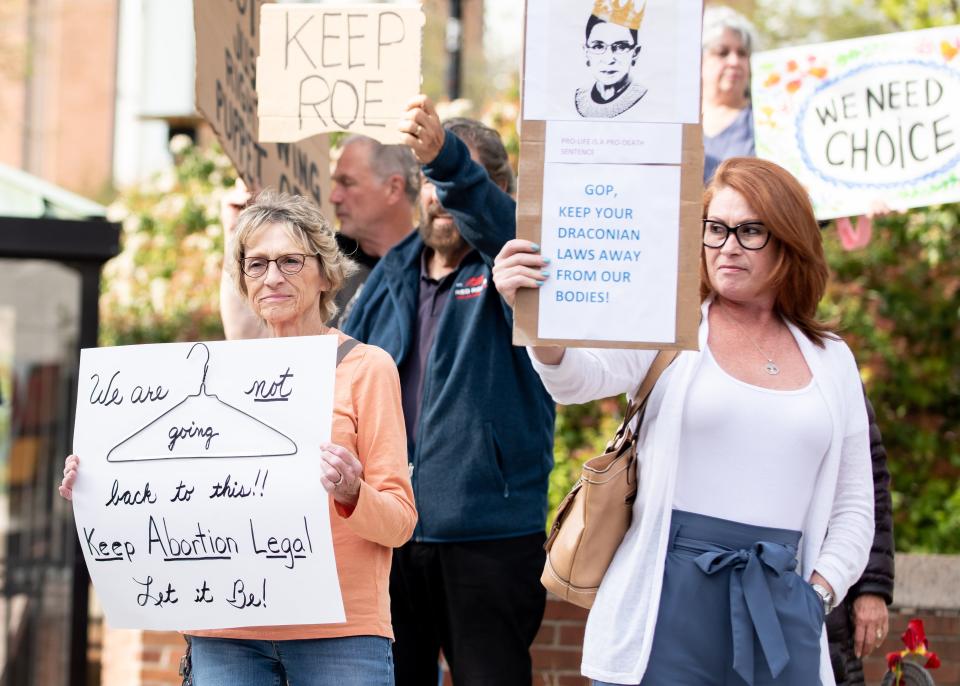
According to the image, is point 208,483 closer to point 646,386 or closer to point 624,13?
point 646,386

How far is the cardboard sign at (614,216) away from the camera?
3.08m

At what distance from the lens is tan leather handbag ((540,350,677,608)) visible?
3229 millimetres

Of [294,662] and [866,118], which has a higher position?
[866,118]

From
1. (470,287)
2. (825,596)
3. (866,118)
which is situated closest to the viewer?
(825,596)

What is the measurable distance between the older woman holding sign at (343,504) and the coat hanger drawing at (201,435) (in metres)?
0.14

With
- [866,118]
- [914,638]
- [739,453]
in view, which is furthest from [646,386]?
[866,118]

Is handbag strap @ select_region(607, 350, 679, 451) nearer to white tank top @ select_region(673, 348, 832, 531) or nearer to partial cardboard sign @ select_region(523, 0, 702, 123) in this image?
white tank top @ select_region(673, 348, 832, 531)

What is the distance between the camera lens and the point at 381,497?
304 cm

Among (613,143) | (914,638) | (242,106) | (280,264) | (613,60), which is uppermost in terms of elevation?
(242,106)

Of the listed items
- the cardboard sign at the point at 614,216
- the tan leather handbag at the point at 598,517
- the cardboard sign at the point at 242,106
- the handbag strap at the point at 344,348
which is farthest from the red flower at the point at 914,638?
the cardboard sign at the point at 242,106

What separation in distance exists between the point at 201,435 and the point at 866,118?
2.88 m

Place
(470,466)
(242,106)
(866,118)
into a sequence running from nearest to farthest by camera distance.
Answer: (470,466)
(242,106)
(866,118)

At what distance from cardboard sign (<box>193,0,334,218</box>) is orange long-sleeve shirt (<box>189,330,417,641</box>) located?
1200 mm

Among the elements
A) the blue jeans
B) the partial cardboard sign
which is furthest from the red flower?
the partial cardboard sign
